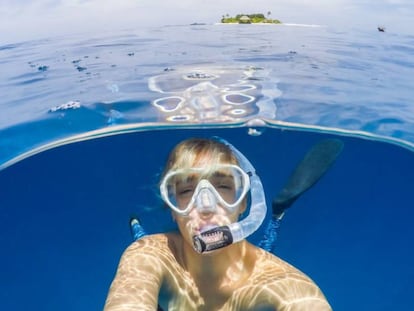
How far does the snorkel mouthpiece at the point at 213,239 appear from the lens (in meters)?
2.85

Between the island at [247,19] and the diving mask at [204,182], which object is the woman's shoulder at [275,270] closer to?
the diving mask at [204,182]

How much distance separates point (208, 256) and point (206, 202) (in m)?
0.70

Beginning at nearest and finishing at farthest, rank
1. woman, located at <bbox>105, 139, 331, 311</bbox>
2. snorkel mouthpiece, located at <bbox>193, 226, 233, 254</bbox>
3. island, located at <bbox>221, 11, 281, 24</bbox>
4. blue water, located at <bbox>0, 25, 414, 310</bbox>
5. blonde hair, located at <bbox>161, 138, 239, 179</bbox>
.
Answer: snorkel mouthpiece, located at <bbox>193, 226, 233, 254</bbox> → woman, located at <bbox>105, 139, 331, 311</bbox> → blonde hair, located at <bbox>161, 138, 239, 179</bbox> → blue water, located at <bbox>0, 25, 414, 310</bbox> → island, located at <bbox>221, 11, 281, 24</bbox>

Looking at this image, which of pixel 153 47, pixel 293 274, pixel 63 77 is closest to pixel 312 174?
pixel 293 274

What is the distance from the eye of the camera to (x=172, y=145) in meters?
8.87

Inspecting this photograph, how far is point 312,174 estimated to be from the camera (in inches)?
269

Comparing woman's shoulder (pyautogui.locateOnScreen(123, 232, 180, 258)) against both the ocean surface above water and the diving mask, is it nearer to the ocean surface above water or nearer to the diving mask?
→ the diving mask

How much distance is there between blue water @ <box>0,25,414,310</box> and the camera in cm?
749

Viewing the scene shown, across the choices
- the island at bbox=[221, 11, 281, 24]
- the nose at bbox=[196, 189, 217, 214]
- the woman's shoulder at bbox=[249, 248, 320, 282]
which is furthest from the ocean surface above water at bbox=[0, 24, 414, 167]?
the island at bbox=[221, 11, 281, 24]

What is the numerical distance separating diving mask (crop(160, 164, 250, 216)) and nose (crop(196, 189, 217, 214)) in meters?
0.08

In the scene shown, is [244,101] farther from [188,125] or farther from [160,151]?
[160,151]

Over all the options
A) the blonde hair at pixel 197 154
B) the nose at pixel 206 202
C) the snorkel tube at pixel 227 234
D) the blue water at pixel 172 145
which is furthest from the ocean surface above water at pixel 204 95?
the snorkel tube at pixel 227 234

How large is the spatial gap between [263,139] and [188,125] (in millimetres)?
1622

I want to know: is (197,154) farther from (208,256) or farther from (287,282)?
(287,282)
